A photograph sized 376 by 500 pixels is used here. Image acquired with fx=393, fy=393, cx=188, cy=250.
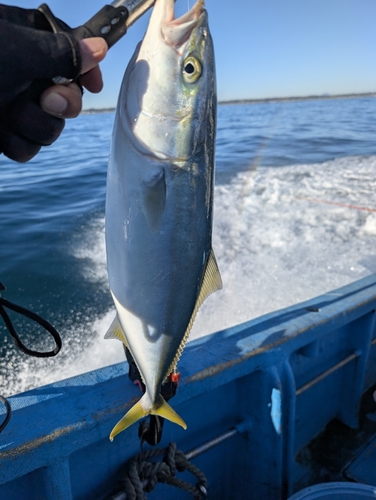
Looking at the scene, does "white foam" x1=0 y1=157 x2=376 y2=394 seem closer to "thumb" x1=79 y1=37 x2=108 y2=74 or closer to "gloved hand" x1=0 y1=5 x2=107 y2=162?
"gloved hand" x1=0 y1=5 x2=107 y2=162

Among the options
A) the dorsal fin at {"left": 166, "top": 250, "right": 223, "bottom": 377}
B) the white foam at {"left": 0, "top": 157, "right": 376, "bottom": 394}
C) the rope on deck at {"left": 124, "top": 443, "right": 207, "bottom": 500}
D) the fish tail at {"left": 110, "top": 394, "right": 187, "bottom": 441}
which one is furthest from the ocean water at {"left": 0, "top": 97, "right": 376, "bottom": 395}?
the dorsal fin at {"left": 166, "top": 250, "right": 223, "bottom": 377}

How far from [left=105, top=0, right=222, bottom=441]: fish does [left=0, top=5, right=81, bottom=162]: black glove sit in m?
0.20

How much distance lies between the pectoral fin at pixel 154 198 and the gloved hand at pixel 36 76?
0.31 m

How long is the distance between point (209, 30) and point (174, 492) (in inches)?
81.5

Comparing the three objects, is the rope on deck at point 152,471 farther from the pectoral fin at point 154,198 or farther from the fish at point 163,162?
the pectoral fin at point 154,198

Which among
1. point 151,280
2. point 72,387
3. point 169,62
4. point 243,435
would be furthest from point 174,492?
point 169,62

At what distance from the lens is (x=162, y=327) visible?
4.20ft

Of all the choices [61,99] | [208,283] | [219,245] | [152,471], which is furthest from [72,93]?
[219,245]

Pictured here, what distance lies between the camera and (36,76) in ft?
3.27

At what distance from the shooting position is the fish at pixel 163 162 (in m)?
1.14

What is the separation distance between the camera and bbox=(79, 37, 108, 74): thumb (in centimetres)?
104

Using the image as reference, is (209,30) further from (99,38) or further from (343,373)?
(343,373)

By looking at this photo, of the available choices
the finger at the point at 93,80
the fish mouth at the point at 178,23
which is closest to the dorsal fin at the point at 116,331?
the finger at the point at 93,80

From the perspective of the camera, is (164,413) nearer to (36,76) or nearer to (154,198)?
(154,198)
